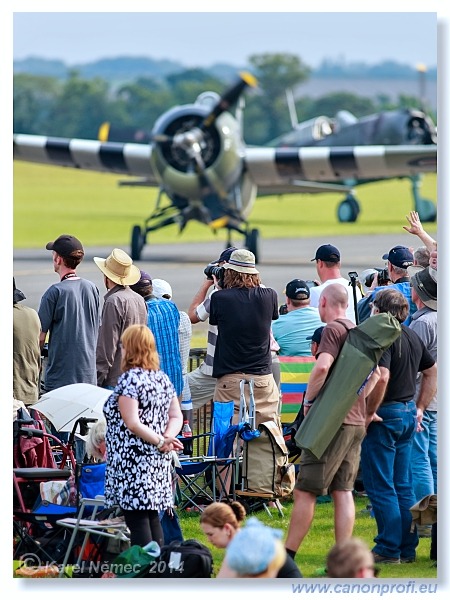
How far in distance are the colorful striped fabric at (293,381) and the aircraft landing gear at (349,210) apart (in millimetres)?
41884

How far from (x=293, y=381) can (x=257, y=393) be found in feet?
2.34

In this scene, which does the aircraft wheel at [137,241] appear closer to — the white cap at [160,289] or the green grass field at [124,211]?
the green grass field at [124,211]

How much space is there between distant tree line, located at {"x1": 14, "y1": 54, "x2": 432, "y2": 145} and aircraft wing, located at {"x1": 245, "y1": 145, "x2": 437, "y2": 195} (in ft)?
158

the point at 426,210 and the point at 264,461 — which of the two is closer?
the point at 264,461

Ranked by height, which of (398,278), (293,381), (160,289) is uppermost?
(398,278)

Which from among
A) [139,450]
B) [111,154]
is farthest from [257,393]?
[111,154]

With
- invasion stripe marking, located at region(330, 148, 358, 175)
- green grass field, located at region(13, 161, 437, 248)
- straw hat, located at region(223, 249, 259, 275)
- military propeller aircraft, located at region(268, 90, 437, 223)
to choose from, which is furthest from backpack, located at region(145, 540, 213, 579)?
military propeller aircraft, located at region(268, 90, 437, 223)

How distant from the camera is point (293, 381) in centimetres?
770

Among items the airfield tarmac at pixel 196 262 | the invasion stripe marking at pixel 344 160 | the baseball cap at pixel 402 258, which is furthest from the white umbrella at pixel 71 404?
the invasion stripe marking at pixel 344 160

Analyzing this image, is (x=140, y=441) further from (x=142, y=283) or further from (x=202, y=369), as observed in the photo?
(x=202, y=369)

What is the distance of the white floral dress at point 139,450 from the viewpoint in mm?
5316

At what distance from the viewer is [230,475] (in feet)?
23.2

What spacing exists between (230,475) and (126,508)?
1.79 metres

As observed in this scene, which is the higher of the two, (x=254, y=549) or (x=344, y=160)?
(x=344, y=160)
